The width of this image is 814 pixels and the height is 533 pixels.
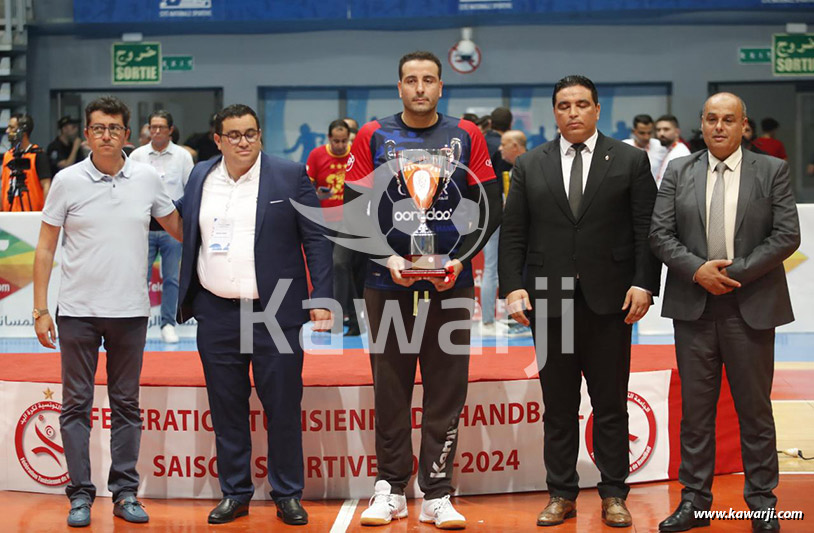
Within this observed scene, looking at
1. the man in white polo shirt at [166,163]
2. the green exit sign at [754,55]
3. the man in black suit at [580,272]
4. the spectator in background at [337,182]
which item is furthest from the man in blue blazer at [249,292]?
the green exit sign at [754,55]

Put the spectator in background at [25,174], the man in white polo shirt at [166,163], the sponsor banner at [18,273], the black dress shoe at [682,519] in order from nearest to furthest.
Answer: the black dress shoe at [682,519], the man in white polo shirt at [166,163], the sponsor banner at [18,273], the spectator in background at [25,174]

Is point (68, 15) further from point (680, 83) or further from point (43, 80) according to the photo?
point (680, 83)

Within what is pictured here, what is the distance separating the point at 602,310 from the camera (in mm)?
4352

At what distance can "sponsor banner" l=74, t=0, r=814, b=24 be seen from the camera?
13.9 m

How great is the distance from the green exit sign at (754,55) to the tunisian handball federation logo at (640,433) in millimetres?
10889

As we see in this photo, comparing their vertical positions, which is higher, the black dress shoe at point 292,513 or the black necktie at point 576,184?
the black necktie at point 576,184

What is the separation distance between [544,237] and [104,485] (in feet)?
8.29

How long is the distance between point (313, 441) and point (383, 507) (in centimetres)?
62

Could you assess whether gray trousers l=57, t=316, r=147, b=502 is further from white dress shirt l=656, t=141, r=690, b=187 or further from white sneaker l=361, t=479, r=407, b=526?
white dress shirt l=656, t=141, r=690, b=187

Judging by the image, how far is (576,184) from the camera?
443 cm

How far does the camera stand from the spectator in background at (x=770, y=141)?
496 inches

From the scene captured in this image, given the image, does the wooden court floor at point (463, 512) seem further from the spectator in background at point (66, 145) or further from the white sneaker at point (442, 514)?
the spectator in background at point (66, 145)

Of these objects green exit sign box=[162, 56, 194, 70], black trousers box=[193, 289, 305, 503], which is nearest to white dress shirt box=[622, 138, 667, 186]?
black trousers box=[193, 289, 305, 503]

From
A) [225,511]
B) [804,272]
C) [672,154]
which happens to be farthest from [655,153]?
[225,511]
